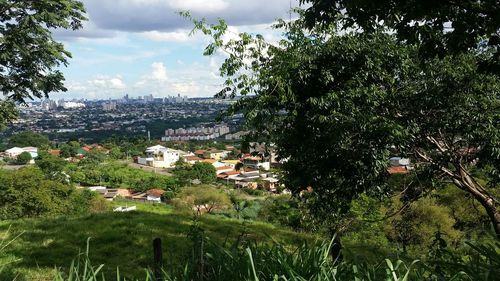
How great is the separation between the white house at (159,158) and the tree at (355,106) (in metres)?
83.4

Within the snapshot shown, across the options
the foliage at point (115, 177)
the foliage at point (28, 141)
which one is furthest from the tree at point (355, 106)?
the foliage at point (28, 141)

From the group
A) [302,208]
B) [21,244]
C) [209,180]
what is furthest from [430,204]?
[209,180]

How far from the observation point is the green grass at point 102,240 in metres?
6.25

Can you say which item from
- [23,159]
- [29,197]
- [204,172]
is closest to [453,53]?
[29,197]

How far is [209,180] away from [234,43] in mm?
62262

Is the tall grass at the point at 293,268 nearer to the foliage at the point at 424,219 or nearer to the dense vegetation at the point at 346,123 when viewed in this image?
the dense vegetation at the point at 346,123

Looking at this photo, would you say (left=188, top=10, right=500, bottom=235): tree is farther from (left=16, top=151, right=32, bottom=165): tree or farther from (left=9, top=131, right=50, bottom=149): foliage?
(left=9, top=131, right=50, bottom=149): foliage

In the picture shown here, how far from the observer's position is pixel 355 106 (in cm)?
689

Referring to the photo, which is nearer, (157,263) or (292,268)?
(292,268)

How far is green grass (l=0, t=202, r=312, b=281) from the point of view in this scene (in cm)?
625

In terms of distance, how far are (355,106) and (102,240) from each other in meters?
4.81

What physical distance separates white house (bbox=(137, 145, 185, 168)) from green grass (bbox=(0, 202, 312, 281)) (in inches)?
3184

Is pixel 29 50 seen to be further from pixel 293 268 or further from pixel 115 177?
pixel 115 177

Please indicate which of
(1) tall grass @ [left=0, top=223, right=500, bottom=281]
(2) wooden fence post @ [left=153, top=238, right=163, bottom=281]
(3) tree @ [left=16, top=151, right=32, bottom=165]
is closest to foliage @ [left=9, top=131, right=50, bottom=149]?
(3) tree @ [left=16, top=151, right=32, bottom=165]
